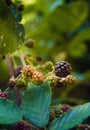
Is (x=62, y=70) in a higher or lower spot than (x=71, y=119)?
Result: higher

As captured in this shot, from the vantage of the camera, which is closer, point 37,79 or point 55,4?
point 37,79

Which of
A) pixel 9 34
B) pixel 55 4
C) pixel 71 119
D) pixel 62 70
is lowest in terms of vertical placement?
pixel 71 119

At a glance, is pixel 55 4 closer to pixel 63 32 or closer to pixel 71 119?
pixel 63 32

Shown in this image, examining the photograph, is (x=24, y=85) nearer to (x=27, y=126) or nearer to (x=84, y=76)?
(x=27, y=126)

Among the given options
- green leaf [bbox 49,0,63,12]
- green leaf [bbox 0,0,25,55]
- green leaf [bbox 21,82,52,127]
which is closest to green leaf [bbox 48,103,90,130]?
green leaf [bbox 21,82,52,127]

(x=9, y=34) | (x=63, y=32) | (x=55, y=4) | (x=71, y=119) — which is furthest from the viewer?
(x=63, y=32)

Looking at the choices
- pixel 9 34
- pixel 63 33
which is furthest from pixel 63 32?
pixel 9 34

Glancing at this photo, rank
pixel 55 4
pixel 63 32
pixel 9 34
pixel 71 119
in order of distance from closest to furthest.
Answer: pixel 71 119, pixel 9 34, pixel 55 4, pixel 63 32

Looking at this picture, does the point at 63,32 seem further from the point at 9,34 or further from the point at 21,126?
the point at 21,126
